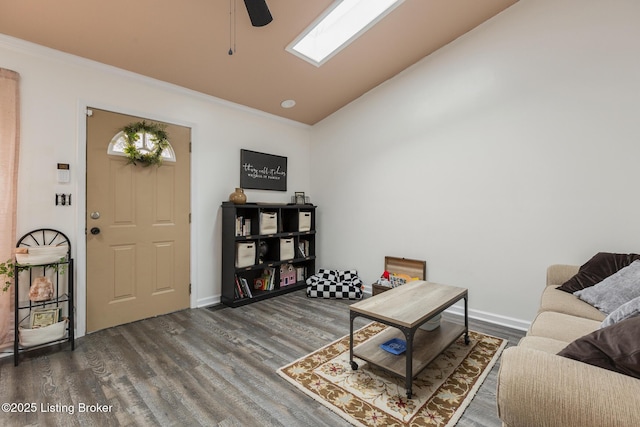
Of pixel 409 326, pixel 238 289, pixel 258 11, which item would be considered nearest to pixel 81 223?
pixel 238 289

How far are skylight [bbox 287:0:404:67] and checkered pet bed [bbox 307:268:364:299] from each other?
2.62 meters

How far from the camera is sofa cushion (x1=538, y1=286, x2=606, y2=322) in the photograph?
5.99 feet

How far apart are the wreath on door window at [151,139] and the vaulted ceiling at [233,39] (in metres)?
0.52

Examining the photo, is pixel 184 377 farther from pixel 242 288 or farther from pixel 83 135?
pixel 83 135

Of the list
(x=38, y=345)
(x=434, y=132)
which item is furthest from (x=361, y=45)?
(x=38, y=345)

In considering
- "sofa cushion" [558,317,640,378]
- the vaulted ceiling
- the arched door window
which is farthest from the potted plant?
"sofa cushion" [558,317,640,378]

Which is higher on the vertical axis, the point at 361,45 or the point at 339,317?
the point at 361,45

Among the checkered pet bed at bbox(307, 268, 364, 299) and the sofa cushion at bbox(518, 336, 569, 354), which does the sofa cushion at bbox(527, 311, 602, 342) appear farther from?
the checkered pet bed at bbox(307, 268, 364, 299)

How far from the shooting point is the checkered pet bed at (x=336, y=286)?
3.60m

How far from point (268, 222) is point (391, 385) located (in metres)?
2.36

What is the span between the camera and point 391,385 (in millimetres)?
1844

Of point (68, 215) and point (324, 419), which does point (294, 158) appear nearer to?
point (68, 215)

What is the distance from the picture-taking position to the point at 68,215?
2492 millimetres

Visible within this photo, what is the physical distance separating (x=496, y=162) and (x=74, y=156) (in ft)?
13.0
